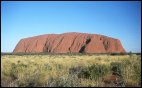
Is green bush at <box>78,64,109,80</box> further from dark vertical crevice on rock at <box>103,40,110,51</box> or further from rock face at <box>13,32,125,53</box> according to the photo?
dark vertical crevice on rock at <box>103,40,110,51</box>

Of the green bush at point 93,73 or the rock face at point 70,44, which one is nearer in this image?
the green bush at point 93,73

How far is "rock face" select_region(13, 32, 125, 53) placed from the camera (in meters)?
102

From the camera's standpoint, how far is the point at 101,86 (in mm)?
8844

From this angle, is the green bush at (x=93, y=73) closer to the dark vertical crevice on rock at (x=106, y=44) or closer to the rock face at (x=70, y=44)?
the rock face at (x=70, y=44)

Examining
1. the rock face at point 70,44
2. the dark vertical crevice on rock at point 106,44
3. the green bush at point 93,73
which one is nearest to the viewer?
the green bush at point 93,73

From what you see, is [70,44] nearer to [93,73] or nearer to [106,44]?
[106,44]

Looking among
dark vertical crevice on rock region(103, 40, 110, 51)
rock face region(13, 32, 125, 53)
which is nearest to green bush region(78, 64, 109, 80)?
rock face region(13, 32, 125, 53)

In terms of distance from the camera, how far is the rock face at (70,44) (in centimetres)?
10206

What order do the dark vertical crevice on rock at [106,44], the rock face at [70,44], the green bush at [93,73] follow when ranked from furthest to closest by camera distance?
the dark vertical crevice on rock at [106,44], the rock face at [70,44], the green bush at [93,73]

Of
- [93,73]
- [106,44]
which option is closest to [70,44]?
[106,44]

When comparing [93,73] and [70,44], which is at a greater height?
[70,44]

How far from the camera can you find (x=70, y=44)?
11225cm

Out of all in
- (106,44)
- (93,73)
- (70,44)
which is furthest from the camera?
(70,44)

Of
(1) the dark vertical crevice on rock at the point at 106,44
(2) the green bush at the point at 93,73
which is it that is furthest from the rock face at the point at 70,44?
(2) the green bush at the point at 93,73
